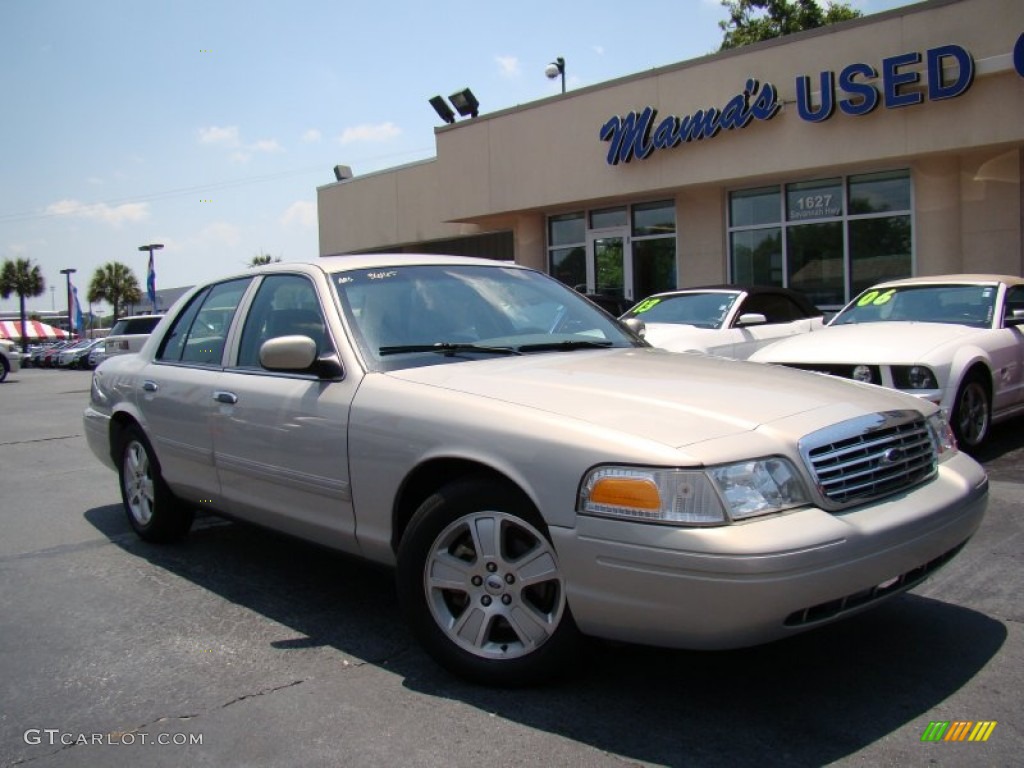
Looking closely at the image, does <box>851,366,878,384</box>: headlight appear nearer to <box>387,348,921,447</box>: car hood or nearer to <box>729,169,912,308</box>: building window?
<box>387,348,921,447</box>: car hood

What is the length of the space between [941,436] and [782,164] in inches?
456

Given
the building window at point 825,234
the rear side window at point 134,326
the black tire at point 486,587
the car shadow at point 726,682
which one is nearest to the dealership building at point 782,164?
the building window at point 825,234

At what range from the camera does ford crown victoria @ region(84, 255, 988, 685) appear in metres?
2.72

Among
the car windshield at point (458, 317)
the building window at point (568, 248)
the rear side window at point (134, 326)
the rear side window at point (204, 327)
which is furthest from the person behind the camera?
the rear side window at point (134, 326)

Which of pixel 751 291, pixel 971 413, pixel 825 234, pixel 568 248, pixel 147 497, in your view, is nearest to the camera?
pixel 147 497

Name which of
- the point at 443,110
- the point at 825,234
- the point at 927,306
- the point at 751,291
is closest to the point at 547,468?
the point at 927,306

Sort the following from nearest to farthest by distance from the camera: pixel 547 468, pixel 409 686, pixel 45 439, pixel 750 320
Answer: pixel 547 468, pixel 409 686, pixel 750 320, pixel 45 439

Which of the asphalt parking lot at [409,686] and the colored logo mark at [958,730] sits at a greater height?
the asphalt parking lot at [409,686]

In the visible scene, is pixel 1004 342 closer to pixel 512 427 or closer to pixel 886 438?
pixel 886 438

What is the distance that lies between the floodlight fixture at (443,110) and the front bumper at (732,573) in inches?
744

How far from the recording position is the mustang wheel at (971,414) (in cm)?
674

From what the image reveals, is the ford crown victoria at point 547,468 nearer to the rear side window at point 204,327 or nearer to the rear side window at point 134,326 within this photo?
the rear side window at point 204,327

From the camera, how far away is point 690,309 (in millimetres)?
9633

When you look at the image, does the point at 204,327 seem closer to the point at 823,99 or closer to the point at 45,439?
the point at 45,439
